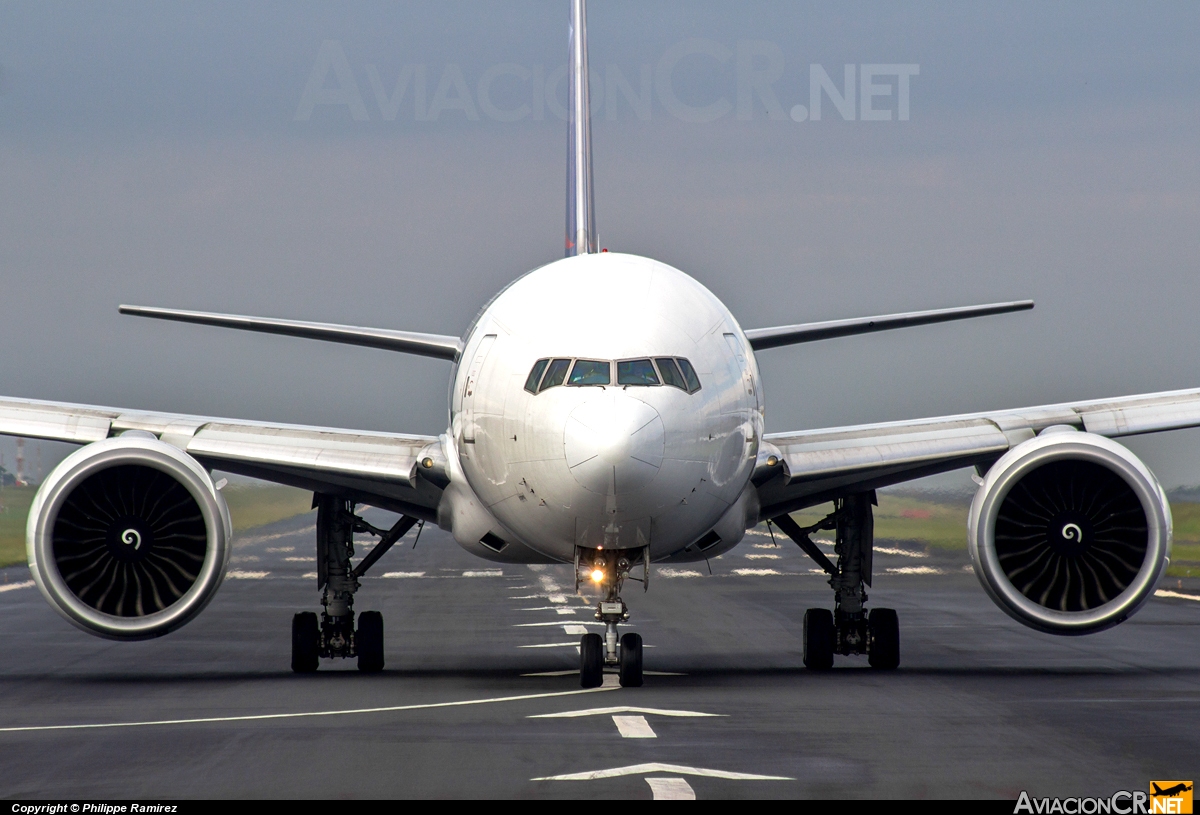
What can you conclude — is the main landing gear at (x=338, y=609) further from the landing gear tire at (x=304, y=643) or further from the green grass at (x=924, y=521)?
the green grass at (x=924, y=521)

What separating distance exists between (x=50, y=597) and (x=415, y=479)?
3.78 meters

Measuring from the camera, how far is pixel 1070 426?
60.5 feet

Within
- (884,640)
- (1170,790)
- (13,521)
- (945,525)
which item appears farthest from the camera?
(13,521)

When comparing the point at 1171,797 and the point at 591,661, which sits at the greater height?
the point at 591,661

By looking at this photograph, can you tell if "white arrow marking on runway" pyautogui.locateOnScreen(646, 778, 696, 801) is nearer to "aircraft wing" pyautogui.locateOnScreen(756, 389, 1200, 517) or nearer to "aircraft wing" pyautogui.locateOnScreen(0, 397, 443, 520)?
"aircraft wing" pyautogui.locateOnScreen(756, 389, 1200, 517)

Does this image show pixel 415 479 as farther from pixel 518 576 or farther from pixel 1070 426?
pixel 518 576

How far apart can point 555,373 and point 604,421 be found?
1.07 meters

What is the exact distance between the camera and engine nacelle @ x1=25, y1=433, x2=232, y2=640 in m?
17.0

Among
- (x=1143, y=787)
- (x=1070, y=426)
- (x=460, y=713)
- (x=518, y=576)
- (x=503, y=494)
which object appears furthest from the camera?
(x=518, y=576)

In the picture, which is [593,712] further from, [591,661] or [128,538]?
[128,538]

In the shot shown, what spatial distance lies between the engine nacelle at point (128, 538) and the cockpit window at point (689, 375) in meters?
5.07

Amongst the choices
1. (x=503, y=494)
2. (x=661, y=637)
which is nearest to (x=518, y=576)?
(x=661, y=637)

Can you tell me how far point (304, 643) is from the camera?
19.0m

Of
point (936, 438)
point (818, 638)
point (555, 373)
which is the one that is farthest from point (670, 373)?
point (818, 638)
